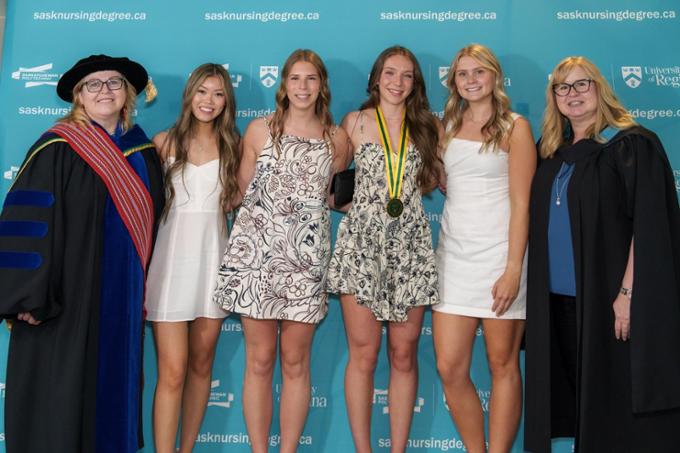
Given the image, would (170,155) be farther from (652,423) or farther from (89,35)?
(652,423)

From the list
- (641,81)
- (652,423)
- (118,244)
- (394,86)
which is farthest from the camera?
(641,81)

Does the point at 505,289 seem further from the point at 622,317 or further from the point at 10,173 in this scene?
the point at 10,173

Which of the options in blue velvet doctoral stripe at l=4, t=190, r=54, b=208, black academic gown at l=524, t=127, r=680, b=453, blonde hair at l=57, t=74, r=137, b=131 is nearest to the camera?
black academic gown at l=524, t=127, r=680, b=453

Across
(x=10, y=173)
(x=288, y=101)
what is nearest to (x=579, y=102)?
(x=288, y=101)

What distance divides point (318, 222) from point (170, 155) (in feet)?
2.96

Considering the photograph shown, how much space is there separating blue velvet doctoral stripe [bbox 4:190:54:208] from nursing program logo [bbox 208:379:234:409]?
158 centimetres

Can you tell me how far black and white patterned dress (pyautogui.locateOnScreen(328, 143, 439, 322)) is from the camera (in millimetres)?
3141

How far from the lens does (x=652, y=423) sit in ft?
9.40

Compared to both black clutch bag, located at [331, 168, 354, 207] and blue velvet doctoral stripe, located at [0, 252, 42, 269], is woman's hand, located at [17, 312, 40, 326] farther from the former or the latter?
black clutch bag, located at [331, 168, 354, 207]

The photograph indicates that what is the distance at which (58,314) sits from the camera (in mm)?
2949

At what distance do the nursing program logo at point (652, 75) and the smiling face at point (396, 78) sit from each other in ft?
5.02

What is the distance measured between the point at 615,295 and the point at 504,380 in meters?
0.71

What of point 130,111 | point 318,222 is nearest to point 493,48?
point 318,222

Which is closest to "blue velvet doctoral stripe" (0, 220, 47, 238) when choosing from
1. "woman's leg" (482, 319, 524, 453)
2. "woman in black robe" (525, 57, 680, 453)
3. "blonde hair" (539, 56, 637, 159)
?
"woman's leg" (482, 319, 524, 453)
